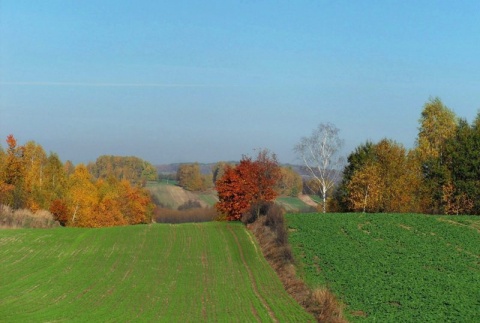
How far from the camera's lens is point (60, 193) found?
344 feet

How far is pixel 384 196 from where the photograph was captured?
2832 inches

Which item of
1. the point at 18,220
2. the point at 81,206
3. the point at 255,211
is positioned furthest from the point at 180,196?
the point at 255,211

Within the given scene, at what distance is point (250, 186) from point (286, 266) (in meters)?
22.9

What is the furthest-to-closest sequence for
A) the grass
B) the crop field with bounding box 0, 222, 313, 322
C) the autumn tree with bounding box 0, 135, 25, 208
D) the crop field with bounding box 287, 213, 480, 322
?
1. the grass
2. the autumn tree with bounding box 0, 135, 25, 208
3. the crop field with bounding box 287, 213, 480, 322
4. the crop field with bounding box 0, 222, 313, 322

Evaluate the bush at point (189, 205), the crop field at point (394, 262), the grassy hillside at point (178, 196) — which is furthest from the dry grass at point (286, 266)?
the bush at point (189, 205)

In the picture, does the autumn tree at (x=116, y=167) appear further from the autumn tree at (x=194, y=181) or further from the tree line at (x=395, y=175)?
the tree line at (x=395, y=175)

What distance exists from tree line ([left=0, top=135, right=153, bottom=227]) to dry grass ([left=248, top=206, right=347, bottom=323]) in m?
53.5

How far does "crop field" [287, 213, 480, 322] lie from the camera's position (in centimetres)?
2873

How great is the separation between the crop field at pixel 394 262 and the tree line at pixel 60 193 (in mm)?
57072

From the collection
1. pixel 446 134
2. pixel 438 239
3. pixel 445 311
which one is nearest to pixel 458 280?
pixel 445 311

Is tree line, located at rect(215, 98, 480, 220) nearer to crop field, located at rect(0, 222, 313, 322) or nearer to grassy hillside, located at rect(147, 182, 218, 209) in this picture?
crop field, located at rect(0, 222, 313, 322)

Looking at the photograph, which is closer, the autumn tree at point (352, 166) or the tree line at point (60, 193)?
the autumn tree at point (352, 166)

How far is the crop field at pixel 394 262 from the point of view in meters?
28.7

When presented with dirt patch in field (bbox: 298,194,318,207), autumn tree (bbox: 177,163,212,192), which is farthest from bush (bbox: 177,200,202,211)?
dirt patch in field (bbox: 298,194,318,207)
